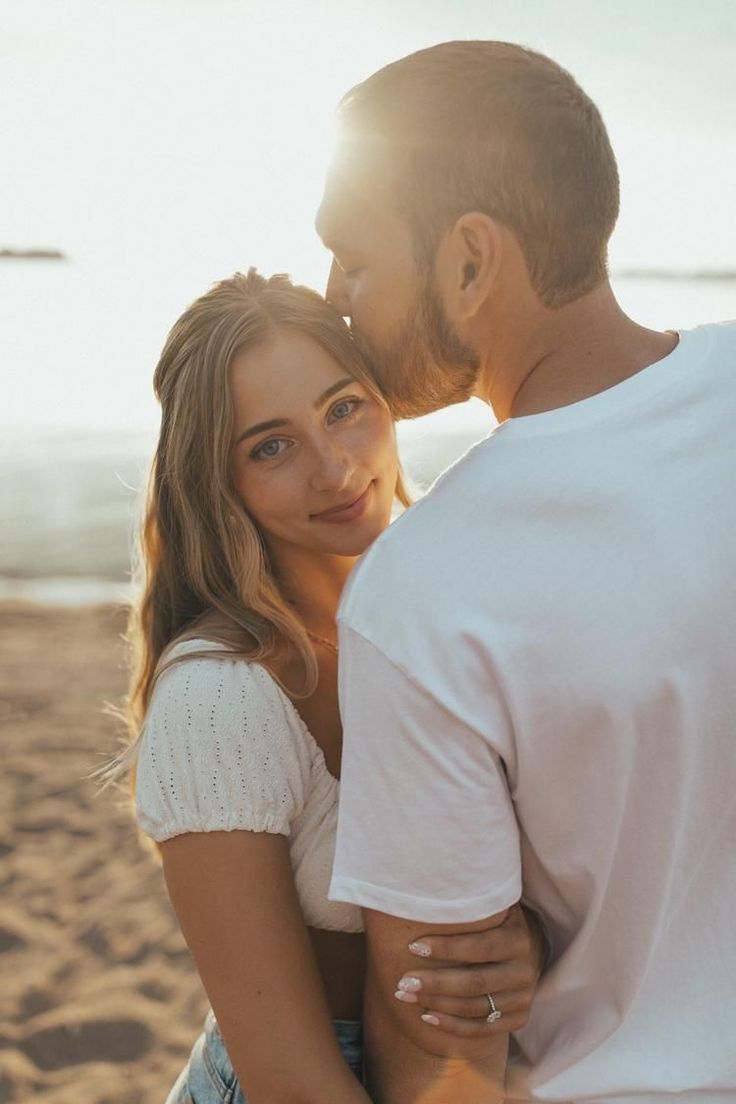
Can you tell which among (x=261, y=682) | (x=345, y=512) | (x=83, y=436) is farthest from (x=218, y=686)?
(x=83, y=436)

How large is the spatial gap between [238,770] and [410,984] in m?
0.53

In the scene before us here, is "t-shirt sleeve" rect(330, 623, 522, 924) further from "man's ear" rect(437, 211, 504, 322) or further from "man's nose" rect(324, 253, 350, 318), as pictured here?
"man's nose" rect(324, 253, 350, 318)

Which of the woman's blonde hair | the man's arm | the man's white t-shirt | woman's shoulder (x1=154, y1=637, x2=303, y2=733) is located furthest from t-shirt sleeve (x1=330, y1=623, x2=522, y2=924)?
the woman's blonde hair

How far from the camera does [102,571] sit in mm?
12398

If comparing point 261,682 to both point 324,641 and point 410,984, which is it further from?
point 410,984

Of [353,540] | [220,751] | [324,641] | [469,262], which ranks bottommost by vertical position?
[324,641]

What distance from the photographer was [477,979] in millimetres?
1803

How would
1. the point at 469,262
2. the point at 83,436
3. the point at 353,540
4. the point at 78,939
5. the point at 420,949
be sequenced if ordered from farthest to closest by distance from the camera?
the point at 83,436, the point at 78,939, the point at 353,540, the point at 469,262, the point at 420,949

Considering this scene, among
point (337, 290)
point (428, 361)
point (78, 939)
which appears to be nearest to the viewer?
point (428, 361)

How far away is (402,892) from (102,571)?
36.5ft

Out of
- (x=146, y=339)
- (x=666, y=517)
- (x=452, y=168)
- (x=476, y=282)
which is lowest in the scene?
(x=146, y=339)

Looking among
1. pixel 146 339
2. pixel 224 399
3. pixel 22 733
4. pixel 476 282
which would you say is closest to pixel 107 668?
pixel 22 733

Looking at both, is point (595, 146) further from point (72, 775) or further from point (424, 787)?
point (72, 775)

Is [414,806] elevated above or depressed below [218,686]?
above
